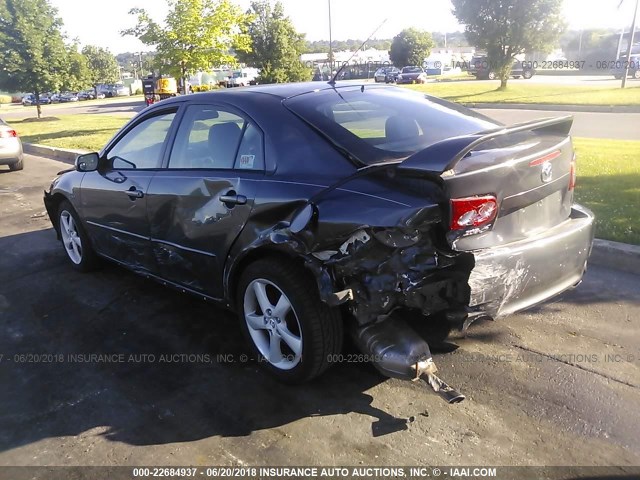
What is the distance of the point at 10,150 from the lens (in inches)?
480

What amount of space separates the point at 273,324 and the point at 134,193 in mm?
1702

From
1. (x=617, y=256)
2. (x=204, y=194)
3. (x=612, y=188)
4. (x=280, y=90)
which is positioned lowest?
(x=617, y=256)

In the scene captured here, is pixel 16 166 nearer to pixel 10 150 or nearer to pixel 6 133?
pixel 10 150

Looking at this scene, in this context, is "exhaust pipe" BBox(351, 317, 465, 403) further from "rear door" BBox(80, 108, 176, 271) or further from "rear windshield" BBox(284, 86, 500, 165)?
"rear door" BBox(80, 108, 176, 271)

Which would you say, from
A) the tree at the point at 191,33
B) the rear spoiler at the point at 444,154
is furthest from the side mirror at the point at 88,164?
the tree at the point at 191,33

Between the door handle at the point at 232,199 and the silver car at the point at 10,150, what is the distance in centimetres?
1064

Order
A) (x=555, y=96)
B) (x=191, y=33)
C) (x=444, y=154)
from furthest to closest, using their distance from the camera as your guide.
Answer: (x=555, y=96), (x=191, y=33), (x=444, y=154)

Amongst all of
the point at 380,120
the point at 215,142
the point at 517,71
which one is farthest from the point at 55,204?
the point at 517,71

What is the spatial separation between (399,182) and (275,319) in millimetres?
1112

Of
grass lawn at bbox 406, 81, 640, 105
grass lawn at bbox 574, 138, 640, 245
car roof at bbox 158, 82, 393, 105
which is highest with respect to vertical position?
car roof at bbox 158, 82, 393, 105

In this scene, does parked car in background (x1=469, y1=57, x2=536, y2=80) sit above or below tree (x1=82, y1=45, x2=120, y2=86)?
below

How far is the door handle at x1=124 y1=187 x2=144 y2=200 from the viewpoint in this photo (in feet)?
13.9

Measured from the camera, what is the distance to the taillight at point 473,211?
272 cm

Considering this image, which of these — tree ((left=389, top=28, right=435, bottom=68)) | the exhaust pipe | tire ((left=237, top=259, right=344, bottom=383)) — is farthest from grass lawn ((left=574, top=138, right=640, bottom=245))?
tree ((left=389, top=28, right=435, bottom=68))
